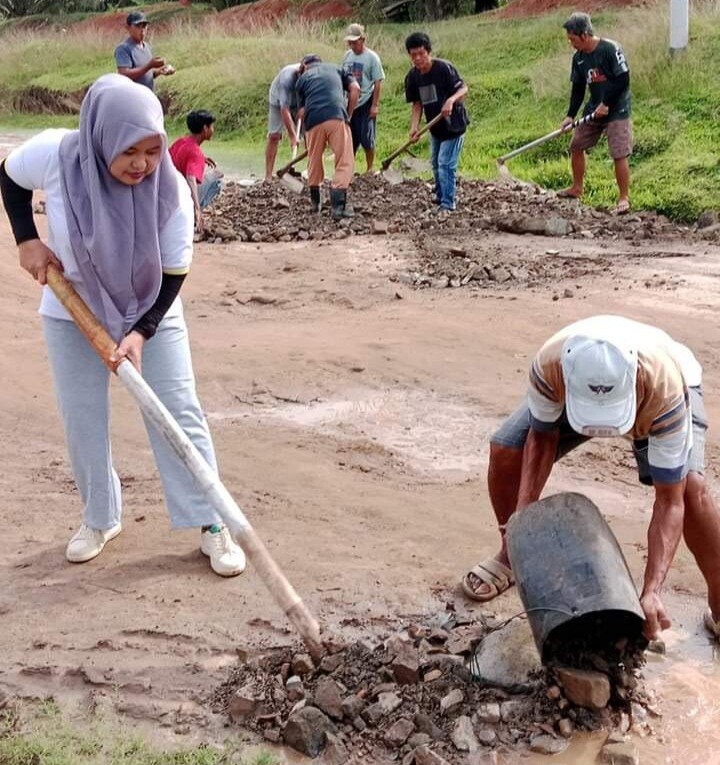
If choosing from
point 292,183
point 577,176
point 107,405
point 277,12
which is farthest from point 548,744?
point 277,12

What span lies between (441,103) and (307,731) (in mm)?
7132

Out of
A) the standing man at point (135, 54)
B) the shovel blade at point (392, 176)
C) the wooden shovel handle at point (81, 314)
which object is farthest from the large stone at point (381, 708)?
the standing man at point (135, 54)

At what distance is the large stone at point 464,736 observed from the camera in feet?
9.35

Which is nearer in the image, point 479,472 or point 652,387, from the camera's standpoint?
point 652,387

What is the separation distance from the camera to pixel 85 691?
10.1 feet

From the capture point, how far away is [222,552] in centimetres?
362

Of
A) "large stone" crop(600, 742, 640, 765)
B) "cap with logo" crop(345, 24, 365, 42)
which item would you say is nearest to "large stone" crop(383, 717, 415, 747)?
"large stone" crop(600, 742, 640, 765)

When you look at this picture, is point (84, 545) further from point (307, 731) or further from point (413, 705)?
point (413, 705)

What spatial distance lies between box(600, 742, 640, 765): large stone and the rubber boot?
6.80 metres

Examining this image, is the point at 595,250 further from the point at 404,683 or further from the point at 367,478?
the point at 404,683

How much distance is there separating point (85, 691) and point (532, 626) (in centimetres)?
130

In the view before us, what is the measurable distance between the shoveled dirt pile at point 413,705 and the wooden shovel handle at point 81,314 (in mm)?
1028

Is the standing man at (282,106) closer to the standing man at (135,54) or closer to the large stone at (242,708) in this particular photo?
the standing man at (135,54)

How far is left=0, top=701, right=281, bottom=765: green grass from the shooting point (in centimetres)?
279
